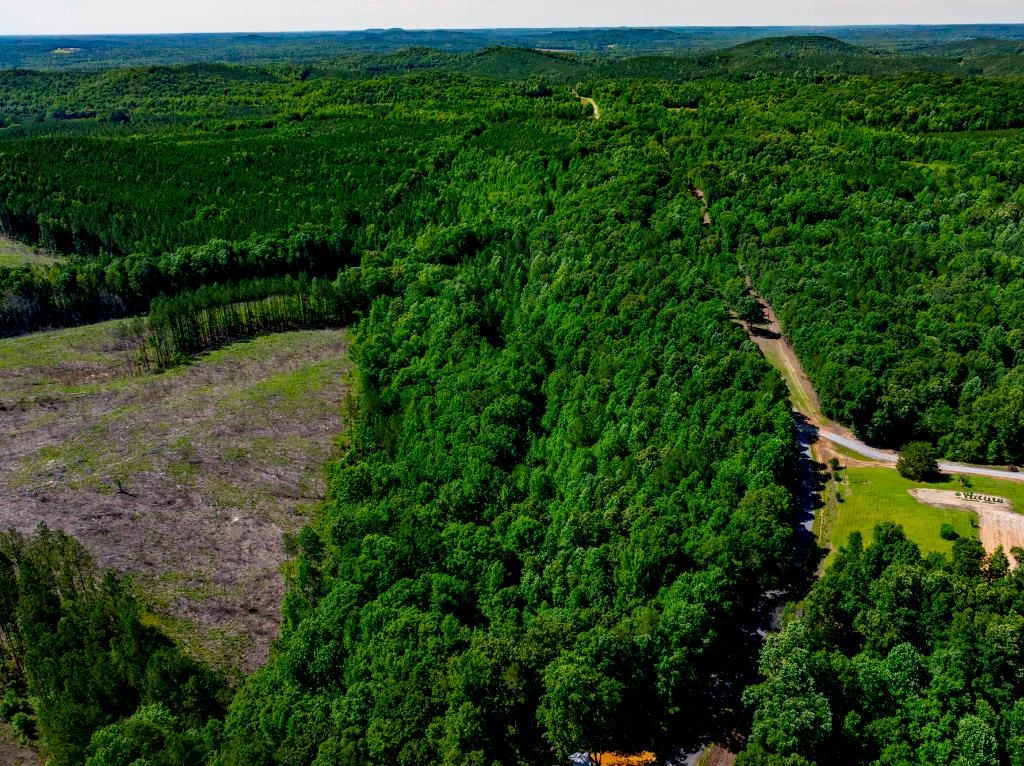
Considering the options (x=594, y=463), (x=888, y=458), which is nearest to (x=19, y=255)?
(x=594, y=463)

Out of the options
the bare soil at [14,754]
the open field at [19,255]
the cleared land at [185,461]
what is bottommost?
the bare soil at [14,754]

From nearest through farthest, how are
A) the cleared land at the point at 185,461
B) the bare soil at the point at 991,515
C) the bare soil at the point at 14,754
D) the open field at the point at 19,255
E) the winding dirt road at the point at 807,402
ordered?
the bare soil at the point at 14,754, the bare soil at the point at 991,515, the cleared land at the point at 185,461, the winding dirt road at the point at 807,402, the open field at the point at 19,255

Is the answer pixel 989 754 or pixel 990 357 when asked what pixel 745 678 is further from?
pixel 990 357

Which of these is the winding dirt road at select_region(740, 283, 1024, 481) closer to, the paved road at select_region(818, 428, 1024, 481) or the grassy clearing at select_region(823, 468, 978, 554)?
the paved road at select_region(818, 428, 1024, 481)

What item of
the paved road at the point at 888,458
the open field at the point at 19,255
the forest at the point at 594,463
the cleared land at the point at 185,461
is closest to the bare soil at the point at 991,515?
the paved road at the point at 888,458

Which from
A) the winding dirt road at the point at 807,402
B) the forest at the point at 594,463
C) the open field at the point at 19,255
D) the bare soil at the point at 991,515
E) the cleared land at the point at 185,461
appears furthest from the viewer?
the open field at the point at 19,255

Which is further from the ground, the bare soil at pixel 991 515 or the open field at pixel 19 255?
the open field at pixel 19 255

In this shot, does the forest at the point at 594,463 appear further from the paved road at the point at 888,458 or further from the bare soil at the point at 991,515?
the bare soil at the point at 991,515

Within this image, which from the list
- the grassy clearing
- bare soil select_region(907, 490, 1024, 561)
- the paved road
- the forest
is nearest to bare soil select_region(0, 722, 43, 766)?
the forest
